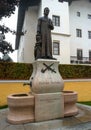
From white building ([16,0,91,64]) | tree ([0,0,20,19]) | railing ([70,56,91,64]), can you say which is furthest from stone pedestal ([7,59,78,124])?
railing ([70,56,91,64])

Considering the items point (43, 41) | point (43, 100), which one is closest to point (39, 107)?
point (43, 100)

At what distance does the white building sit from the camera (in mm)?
22922

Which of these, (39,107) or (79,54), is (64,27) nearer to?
(79,54)

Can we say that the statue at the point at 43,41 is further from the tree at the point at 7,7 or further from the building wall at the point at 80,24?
the building wall at the point at 80,24

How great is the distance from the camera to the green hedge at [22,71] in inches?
499

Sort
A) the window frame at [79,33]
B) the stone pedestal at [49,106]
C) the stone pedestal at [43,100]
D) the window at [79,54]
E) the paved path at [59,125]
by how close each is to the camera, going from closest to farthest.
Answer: the paved path at [59,125], the stone pedestal at [43,100], the stone pedestal at [49,106], the window at [79,54], the window frame at [79,33]

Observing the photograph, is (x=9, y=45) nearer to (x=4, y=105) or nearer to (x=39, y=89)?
(x=4, y=105)

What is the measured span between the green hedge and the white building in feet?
25.0

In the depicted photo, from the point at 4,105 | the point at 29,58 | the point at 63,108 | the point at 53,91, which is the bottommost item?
the point at 4,105

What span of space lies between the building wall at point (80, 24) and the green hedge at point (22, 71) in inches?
452

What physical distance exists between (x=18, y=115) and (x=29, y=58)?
18714mm

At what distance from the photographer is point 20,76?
517 inches

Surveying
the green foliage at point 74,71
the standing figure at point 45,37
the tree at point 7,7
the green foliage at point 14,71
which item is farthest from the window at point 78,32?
the standing figure at point 45,37

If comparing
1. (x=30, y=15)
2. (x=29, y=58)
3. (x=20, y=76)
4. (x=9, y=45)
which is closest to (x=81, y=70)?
(x=20, y=76)
